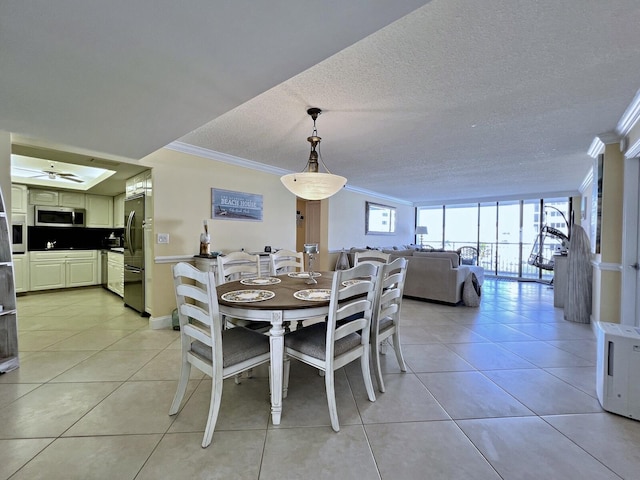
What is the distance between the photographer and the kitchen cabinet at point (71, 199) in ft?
17.5

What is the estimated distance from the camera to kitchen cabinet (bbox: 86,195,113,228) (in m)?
5.69

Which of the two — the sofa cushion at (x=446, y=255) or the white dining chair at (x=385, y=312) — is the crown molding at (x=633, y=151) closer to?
the sofa cushion at (x=446, y=255)

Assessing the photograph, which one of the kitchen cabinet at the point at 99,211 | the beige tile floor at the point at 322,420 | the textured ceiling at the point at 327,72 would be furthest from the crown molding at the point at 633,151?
the kitchen cabinet at the point at 99,211

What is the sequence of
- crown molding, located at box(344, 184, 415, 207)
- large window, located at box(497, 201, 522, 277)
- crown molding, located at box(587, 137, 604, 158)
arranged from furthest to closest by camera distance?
large window, located at box(497, 201, 522, 277), crown molding, located at box(344, 184, 415, 207), crown molding, located at box(587, 137, 604, 158)

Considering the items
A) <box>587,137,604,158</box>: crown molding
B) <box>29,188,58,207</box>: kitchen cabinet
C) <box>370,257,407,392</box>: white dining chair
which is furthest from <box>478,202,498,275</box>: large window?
<box>29,188,58,207</box>: kitchen cabinet

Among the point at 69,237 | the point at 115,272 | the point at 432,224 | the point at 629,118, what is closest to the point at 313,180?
the point at 629,118

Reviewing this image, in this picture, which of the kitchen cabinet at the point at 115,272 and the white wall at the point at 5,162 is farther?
the kitchen cabinet at the point at 115,272

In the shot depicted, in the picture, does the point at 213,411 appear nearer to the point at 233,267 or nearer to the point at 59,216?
the point at 233,267

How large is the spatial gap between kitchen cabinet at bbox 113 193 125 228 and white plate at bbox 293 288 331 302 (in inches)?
221

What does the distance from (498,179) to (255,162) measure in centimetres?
480

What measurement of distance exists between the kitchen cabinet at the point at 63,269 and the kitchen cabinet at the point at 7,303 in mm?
3601

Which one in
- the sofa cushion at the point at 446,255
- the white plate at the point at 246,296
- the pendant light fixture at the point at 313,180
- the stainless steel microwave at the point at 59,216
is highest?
the pendant light fixture at the point at 313,180

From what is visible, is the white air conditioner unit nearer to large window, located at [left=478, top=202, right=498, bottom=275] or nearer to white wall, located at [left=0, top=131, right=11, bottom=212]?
white wall, located at [left=0, top=131, right=11, bottom=212]

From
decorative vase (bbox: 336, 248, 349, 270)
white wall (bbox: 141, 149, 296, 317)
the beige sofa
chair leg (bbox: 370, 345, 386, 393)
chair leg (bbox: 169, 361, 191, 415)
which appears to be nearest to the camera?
chair leg (bbox: 169, 361, 191, 415)
